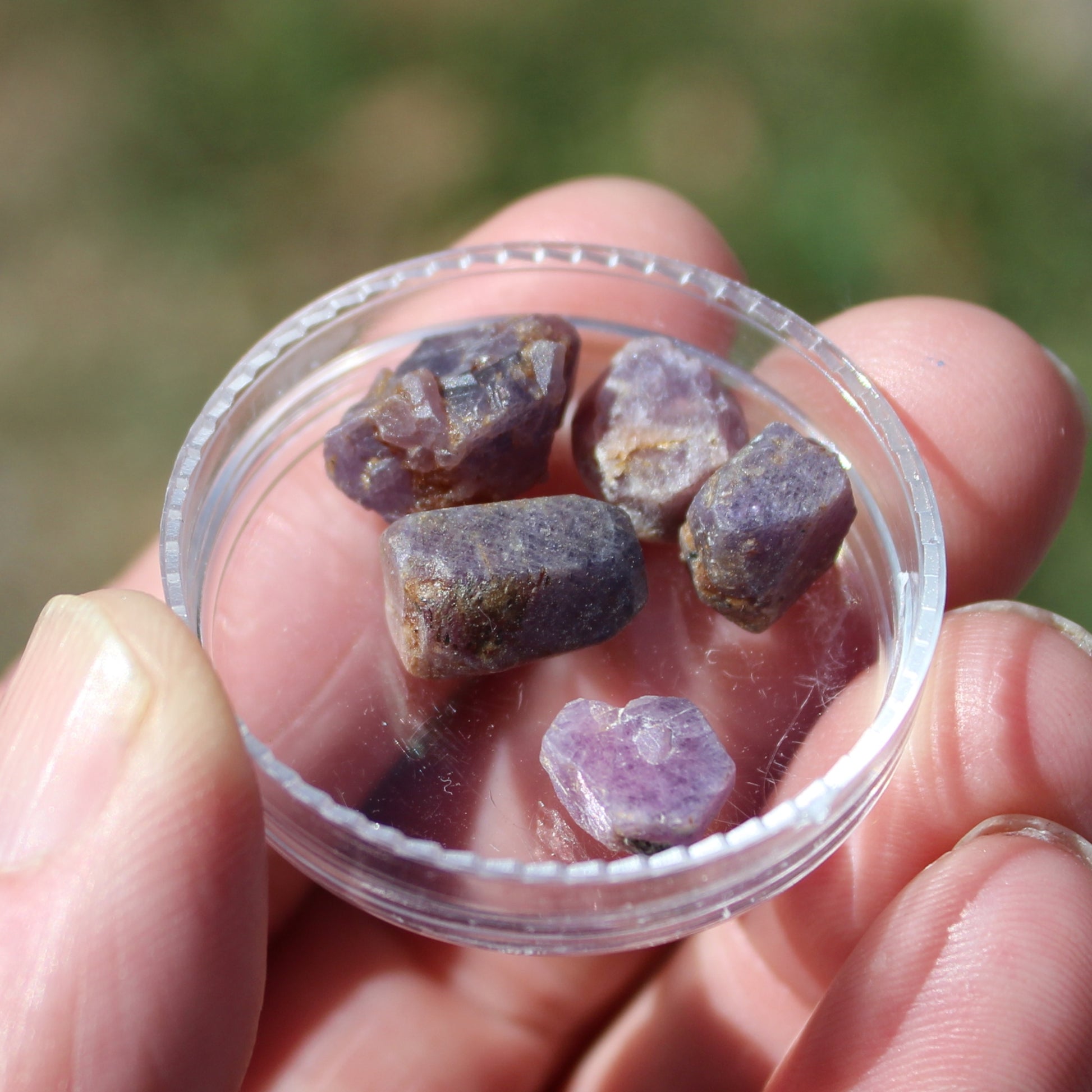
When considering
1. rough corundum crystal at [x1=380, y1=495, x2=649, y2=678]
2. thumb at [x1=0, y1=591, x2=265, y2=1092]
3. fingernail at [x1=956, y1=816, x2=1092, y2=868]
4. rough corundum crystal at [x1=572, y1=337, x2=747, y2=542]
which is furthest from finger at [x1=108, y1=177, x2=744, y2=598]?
fingernail at [x1=956, y1=816, x2=1092, y2=868]

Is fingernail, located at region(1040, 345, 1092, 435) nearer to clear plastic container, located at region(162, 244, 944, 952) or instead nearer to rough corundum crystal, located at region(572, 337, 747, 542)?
clear plastic container, located at region(162, 244, 944, 952)

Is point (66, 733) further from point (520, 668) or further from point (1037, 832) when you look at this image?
point (1037, 832)

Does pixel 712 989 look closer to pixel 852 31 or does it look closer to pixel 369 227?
pixel 369 227

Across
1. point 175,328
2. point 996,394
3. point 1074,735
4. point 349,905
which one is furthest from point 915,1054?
point 175,328

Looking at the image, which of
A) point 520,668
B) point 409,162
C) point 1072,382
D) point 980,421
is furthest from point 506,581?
point 409,162

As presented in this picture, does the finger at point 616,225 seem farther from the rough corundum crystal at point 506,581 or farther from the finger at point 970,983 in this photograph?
the finger at point 970,983

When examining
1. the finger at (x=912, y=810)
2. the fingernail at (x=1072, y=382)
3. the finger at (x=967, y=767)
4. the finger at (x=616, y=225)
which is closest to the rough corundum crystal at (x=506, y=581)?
the finger at (x=912, y=810)
